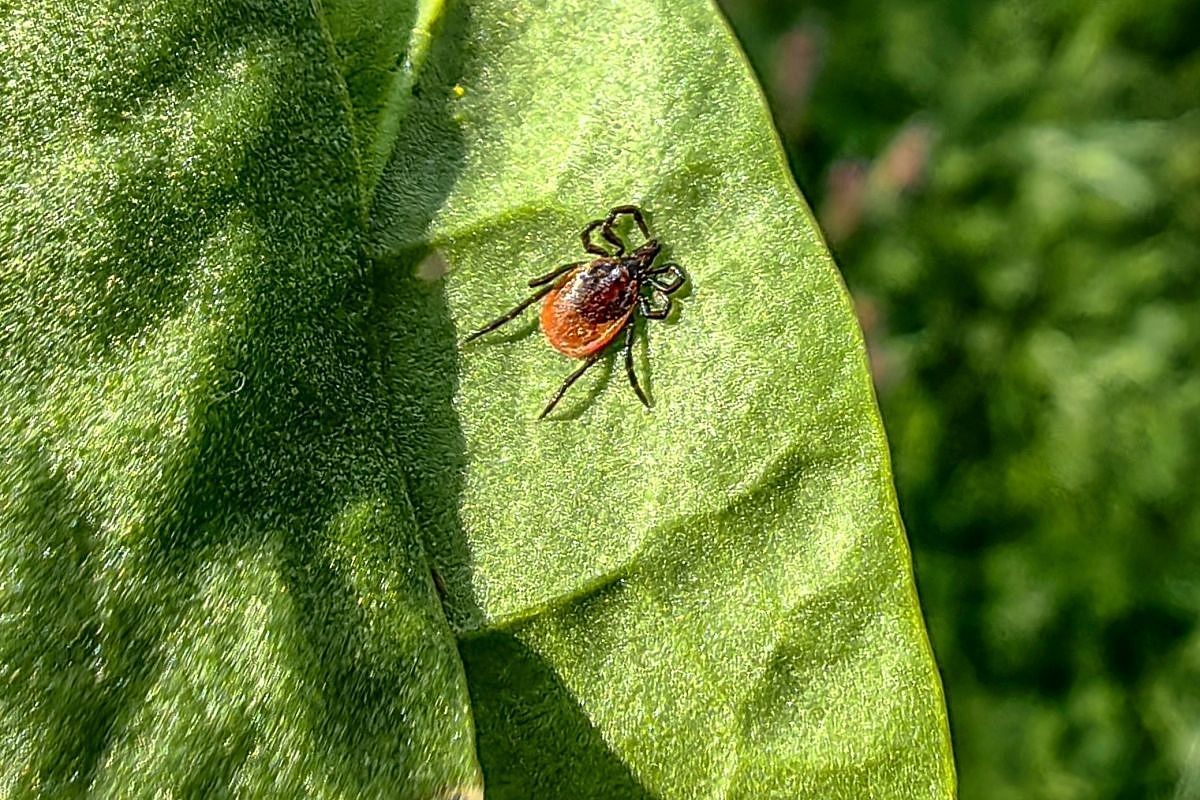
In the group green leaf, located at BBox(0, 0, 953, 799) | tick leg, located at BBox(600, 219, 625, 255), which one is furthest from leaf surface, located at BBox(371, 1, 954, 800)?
tick leg, located at BBox(600, 219, 625, 255)

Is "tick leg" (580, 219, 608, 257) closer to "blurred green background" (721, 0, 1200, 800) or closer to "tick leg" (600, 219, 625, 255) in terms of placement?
"tick leg" (600, 219, 625, 255)

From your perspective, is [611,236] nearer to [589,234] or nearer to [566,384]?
[589,234]

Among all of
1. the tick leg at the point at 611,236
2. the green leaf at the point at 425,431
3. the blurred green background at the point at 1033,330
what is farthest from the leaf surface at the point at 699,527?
the blurred green background at the point at 1033,330

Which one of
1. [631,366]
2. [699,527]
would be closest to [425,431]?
[631,366]

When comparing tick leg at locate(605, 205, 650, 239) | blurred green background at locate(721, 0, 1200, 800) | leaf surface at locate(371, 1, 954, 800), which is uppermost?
tick leg at locate(605, 205, 650, 239)

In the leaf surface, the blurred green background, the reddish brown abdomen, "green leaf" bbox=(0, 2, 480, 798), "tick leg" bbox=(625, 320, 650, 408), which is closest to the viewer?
"green leaf" bbox=(0, 2, 480, 798)

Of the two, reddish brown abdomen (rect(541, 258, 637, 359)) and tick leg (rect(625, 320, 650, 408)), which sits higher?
tick leg (rect(625, 320, 650, 408))
